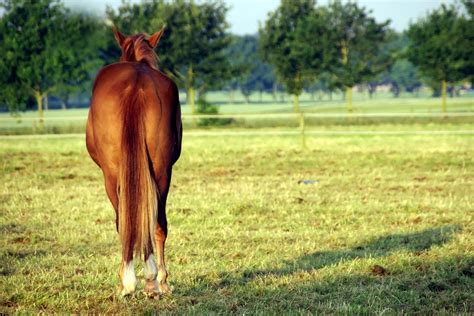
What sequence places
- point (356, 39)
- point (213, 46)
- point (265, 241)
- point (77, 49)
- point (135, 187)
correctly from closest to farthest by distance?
point (135, 187)
point (265, 241)
point (77, 49)
point (213, 46)
point (356, 39)

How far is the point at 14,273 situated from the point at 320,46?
38.0 m

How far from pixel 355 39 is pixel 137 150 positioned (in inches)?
1589

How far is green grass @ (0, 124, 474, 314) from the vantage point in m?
5.46

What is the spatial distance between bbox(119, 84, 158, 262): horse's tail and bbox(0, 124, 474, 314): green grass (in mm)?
510

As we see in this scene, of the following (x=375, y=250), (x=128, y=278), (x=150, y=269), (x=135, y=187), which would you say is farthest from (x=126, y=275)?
(x=375, y=250)

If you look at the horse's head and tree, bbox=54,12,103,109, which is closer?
the horse's head

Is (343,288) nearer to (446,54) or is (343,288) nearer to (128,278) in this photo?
(128,278)

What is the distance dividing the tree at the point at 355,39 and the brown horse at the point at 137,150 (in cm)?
3772

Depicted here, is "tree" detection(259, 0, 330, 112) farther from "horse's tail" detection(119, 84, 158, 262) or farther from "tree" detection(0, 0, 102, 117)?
"horse's tail" detection(119, 84, 158, 262)

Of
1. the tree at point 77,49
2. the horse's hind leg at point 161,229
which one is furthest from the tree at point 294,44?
the horse's hind leg at point 161,229

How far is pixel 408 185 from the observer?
13.1 m

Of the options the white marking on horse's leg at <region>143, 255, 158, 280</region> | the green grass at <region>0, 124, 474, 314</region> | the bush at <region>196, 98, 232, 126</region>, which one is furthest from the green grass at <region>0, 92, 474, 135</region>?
the white marking on horse's leg at <region>143, 255, 158, 280</region>

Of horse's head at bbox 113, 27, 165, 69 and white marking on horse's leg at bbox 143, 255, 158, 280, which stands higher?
horse's head at bbox 113, 27, 165, 69

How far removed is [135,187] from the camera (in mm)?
5195
